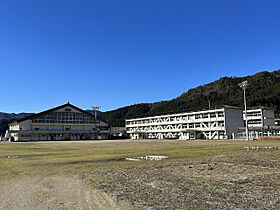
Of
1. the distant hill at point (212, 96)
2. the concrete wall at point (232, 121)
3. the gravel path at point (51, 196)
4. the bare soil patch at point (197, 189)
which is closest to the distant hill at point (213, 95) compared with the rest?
the distant hill at point (212, 96)

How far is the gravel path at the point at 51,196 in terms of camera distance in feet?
17.8

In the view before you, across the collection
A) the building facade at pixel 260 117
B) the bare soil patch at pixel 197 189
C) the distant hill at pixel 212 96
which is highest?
the distant hill at pixel 212 96

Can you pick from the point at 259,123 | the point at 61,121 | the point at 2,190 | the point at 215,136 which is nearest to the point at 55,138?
the point at 61,121

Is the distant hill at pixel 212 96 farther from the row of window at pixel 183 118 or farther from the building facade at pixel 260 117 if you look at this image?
the building facade at pixel 260 117

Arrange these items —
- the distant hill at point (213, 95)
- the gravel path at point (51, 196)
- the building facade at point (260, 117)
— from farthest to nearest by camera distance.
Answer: the distant hill at point (213, 95) < the building facade at point (260, 117) < the gravel path at point (51, 196)

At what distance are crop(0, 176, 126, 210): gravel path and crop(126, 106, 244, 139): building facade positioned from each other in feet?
198

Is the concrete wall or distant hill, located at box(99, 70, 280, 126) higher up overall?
distant hill, located at box(99, 70, 280, 126)

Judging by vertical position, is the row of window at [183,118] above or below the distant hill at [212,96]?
below

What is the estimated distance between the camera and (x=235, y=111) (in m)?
69.2

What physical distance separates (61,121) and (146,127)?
114 ft

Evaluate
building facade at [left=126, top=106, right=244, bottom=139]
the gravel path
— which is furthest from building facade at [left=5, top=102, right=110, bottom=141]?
the gravel path

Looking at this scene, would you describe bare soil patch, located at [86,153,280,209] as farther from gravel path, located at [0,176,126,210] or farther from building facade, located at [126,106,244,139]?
building facade, located at [126,106,244,139]

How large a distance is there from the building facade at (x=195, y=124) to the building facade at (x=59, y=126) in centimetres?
1799

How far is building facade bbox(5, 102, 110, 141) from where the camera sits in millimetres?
78125
